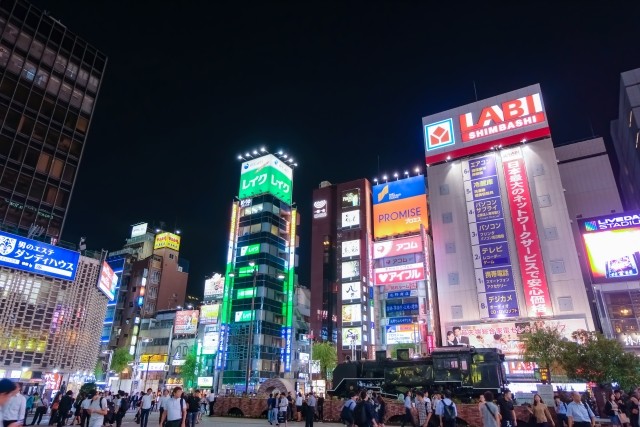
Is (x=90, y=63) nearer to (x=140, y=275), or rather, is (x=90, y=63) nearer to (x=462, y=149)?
(x=462, y=149)

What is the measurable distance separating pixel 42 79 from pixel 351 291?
158 ft

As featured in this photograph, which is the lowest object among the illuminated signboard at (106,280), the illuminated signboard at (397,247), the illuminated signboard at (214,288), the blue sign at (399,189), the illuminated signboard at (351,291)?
the illuminated signboard at (106,280)

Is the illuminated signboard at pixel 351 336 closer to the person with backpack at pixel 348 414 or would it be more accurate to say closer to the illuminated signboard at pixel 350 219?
the illuminated signboard at pixel 350 219

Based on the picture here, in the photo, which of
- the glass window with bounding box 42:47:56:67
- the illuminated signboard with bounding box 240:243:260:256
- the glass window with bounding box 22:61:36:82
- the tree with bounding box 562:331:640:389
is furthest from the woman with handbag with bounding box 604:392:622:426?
the illuminated signboard with bounding box 240:243:260:256

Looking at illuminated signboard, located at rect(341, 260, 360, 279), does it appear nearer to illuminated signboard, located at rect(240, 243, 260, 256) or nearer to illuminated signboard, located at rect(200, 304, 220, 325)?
illuminated signboard, located at rect(240, 243, 260, 256)

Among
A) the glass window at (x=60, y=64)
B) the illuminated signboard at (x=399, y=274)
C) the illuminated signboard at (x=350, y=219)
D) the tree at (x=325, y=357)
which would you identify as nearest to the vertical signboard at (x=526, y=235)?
the illuminated signboard at (x=399, y=274)

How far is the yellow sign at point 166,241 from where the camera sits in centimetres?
10162

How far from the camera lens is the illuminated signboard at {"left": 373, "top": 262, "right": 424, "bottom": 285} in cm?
5633

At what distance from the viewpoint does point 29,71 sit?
43406 mm

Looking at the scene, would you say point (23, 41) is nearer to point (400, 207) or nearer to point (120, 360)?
point (400, 207)

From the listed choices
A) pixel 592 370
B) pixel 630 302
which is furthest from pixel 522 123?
pixel 592 370

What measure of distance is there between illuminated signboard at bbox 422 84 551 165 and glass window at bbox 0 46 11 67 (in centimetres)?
4995

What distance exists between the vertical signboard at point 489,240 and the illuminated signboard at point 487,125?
2561mm

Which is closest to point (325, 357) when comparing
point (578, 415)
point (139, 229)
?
point (578, 415)
